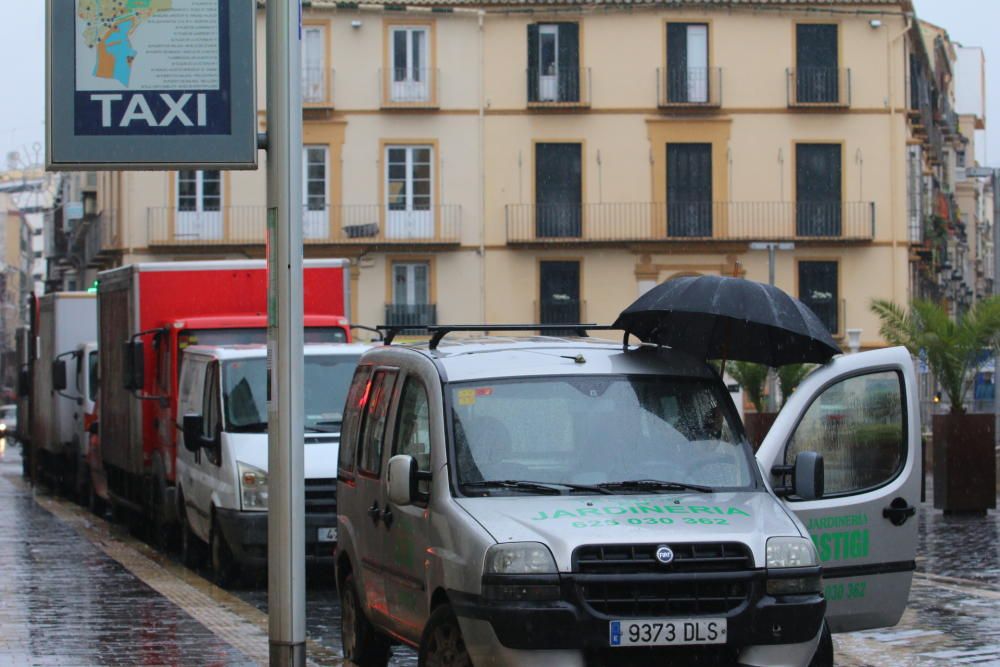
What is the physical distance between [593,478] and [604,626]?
103 centimetres

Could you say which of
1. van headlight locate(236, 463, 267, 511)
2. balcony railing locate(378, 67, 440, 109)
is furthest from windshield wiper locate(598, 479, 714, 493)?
balcony railing locate(378, 67, 440, 109)

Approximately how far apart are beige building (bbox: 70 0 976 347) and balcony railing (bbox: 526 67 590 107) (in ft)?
0.19

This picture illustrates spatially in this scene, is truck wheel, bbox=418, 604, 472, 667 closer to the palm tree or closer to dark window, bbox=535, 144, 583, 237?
the palm tree

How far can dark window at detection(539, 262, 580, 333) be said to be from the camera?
47.6 meters

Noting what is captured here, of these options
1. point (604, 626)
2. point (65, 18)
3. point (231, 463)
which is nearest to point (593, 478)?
point (604, 626)

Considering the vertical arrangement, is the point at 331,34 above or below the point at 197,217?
above

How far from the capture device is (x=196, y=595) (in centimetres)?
1408

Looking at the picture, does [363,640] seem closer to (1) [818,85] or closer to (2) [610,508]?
(2) [610,508]

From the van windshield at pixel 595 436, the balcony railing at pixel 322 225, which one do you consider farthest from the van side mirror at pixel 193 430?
the balcony railing at pixel 322 225

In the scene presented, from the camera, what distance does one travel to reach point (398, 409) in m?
9.47

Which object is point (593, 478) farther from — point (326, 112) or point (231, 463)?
point (326, 112)

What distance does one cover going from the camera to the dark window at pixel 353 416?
10336 mm

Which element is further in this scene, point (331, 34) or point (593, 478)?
point (331, 34)

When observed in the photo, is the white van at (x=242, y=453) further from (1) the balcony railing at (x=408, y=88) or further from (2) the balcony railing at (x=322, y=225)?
(1) the balcony railing at (x=408, y=88)
